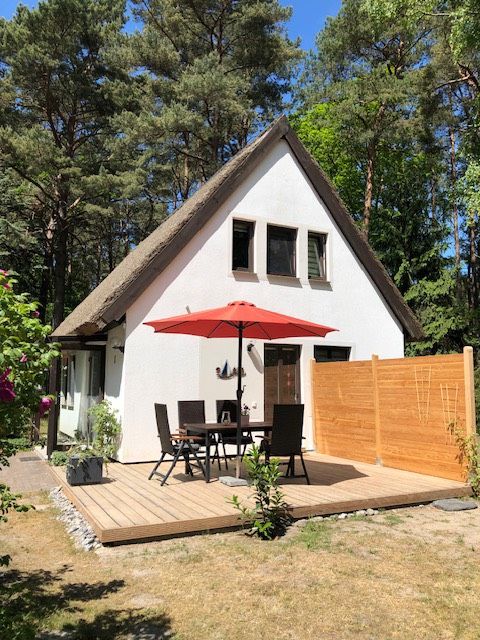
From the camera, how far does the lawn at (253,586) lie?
3.51 metres

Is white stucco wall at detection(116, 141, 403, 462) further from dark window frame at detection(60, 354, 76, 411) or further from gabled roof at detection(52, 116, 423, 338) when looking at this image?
dark window frame at detection(60, 354, 76, 411)

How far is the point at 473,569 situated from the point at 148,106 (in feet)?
73.4

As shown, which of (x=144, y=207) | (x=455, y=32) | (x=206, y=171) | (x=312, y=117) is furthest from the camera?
(x=144, y=207)

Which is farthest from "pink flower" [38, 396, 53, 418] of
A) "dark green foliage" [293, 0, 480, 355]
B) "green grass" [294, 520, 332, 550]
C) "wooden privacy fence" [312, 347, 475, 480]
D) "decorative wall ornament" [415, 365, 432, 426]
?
"dark green foliage" [293, 0, 480, 355]

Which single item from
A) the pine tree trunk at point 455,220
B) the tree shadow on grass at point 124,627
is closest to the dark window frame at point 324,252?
the tree shadow on grass at point 124,627

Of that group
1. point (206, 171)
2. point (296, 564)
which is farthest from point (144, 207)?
point (296, 564)

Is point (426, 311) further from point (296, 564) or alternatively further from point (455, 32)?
point (296, 564)

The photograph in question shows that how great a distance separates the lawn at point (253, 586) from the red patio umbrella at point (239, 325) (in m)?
2.52

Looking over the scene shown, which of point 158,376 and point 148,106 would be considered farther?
point 148,106

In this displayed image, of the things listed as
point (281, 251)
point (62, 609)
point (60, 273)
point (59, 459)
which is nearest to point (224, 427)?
point (59, 459)

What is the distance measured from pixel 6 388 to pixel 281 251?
9.90 m

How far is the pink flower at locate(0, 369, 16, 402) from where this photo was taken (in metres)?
2.81

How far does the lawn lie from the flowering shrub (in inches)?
43.4

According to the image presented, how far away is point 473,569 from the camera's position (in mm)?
4617
